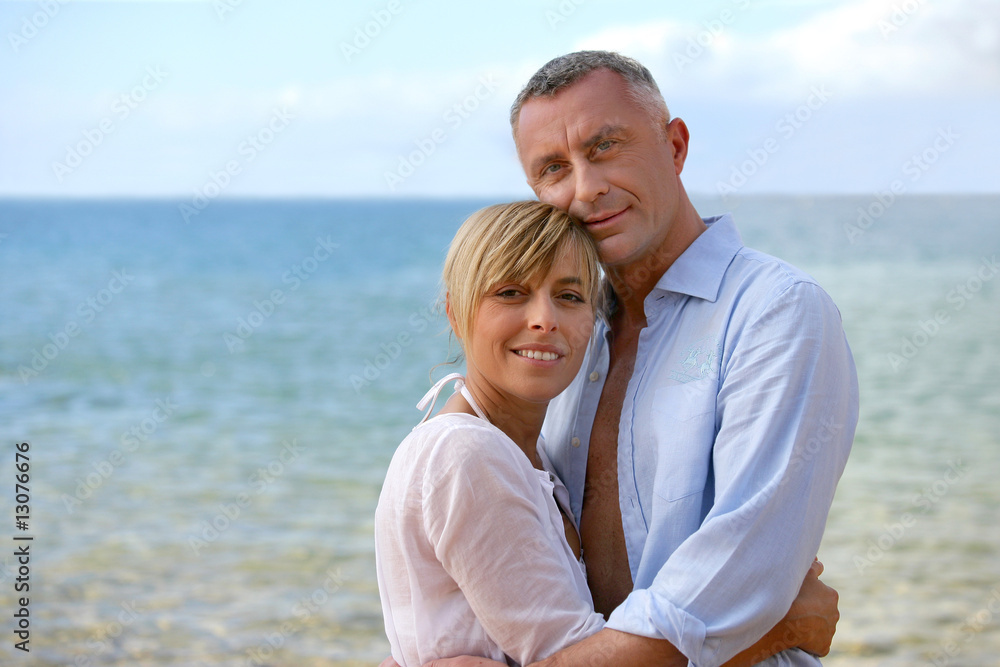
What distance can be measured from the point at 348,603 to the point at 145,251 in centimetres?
3617

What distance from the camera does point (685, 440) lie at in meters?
2.11

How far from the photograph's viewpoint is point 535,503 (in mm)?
1932

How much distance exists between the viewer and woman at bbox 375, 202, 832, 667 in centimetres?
184

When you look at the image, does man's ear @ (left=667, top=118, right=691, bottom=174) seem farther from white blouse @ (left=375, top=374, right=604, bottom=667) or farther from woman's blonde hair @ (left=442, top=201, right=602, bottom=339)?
white blouse @ (left=375, top=374, right=604, bottom=667)

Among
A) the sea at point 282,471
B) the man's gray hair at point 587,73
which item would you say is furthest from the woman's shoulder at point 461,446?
the man's gray hair at point 587,73

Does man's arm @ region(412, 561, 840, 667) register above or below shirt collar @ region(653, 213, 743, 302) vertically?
below

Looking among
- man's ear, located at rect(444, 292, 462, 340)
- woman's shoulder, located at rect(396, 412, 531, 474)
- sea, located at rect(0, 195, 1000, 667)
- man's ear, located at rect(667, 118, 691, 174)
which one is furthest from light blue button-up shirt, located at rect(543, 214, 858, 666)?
sea, located at rect(0, 195, 1000, 667)

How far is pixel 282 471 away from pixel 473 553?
323 inches

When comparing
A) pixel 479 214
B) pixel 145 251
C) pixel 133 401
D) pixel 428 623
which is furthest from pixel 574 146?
pixel 145 251

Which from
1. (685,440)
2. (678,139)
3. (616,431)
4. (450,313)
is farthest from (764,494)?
(678,139)

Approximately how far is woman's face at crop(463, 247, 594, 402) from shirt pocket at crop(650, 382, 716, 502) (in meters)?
0.28

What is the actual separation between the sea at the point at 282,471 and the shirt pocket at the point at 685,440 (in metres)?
0.65

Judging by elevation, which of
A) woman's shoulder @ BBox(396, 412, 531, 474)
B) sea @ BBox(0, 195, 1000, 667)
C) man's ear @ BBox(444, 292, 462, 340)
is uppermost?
man's ear @ BBox(444, 292, 462, 340)

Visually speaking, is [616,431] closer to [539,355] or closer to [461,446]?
[539,355]
